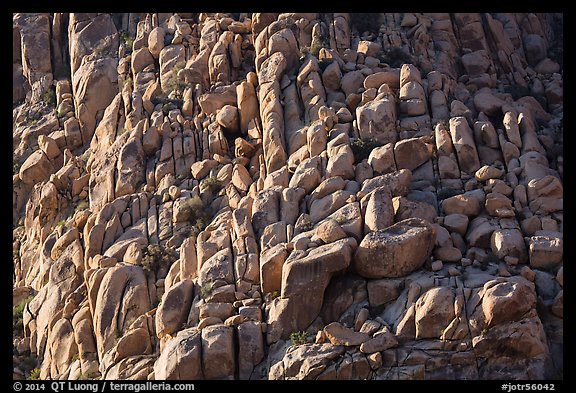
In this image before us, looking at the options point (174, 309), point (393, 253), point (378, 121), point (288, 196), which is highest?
point (378, 121)

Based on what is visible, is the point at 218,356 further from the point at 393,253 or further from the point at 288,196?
the point at 288,196

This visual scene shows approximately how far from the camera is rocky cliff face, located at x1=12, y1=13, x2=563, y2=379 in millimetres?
32969

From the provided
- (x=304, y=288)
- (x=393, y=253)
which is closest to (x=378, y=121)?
(x=393, y=253)

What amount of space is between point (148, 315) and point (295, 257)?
245 inches

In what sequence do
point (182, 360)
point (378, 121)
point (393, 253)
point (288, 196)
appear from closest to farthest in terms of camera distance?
point (182, 360) → point (393, 253) → point (288, 196) → point (378, 121)

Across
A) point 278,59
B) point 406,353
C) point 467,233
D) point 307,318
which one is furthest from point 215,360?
point 278,59

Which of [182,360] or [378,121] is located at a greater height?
[378,121]

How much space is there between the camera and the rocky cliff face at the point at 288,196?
3297cm

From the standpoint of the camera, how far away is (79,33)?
2153 inches

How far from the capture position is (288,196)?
126 feet

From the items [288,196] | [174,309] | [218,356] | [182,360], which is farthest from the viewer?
[288,196]

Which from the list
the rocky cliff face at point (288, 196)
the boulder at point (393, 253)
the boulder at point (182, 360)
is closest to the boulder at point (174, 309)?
the rocky cliff face at point (288, 196)

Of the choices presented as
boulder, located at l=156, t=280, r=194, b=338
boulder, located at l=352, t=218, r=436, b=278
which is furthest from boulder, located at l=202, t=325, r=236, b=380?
boulder, located at l=352, t=218, r=436, b=278
